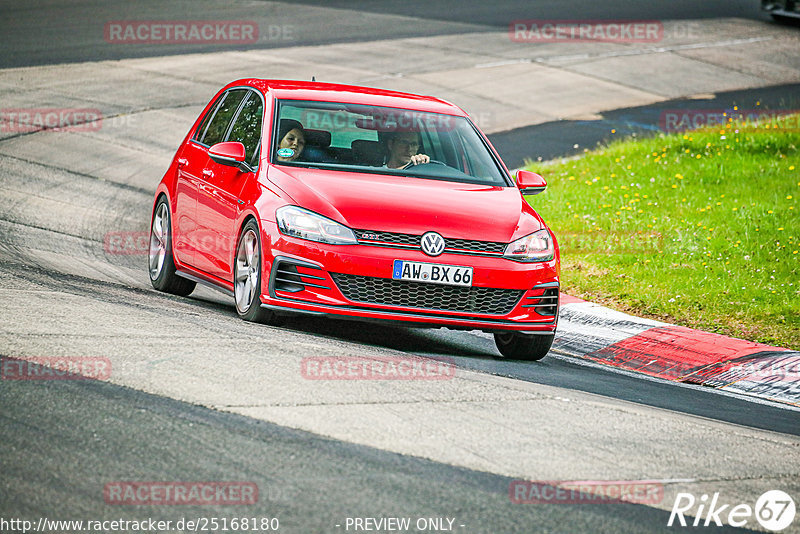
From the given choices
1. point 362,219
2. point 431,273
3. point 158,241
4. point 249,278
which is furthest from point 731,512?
point 158,241

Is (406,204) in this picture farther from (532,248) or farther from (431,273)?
(532,248)

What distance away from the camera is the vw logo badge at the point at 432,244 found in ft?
24.6

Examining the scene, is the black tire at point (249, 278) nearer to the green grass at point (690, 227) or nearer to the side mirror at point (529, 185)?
the side mirror at point (529, 185)

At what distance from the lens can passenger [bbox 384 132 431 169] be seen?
870 centimetres

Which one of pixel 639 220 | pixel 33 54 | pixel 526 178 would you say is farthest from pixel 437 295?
pixel 33 54

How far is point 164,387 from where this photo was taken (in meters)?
5.87

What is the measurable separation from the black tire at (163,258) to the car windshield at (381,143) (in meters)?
1.61

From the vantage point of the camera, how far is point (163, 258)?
973 centimetres

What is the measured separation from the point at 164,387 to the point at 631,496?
91.2 inches

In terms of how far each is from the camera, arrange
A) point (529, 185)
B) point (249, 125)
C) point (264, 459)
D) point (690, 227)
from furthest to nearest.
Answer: point (690, 227) → point (249, 125) → point (529, 185) → point (264, 459)

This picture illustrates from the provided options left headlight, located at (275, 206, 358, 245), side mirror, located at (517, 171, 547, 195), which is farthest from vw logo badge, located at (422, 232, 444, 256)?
side mirror, located at (517, 171, 547, 195)

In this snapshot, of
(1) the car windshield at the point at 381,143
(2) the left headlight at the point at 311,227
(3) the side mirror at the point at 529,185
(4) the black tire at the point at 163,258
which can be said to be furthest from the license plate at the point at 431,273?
(4) the black tire at the point at 163,258

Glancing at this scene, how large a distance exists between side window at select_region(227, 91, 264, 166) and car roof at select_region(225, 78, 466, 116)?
0.13 meters

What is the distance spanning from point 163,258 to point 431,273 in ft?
10.1
